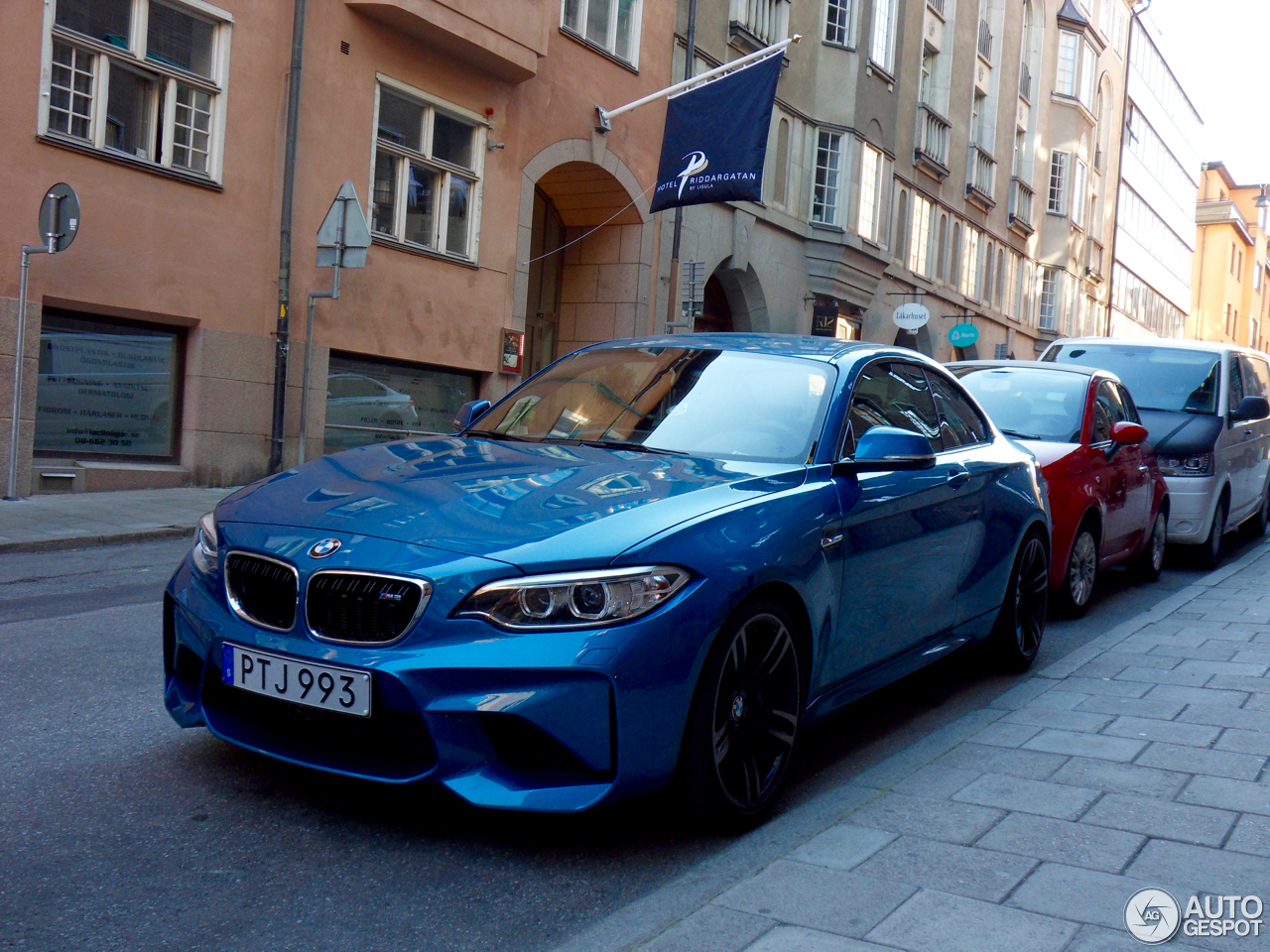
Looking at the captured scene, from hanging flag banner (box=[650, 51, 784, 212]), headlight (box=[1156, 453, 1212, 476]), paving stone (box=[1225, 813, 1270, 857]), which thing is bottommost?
paving stone (box=[1225, 813, 1270, 857])

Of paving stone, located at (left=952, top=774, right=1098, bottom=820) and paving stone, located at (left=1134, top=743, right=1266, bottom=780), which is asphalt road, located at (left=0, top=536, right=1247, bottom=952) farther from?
paving stone, located at (left=1134, top=743, right=1266, bottom=780)

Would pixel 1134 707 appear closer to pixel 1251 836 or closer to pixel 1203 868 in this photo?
pixel 1251 836

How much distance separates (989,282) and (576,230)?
19953 millimetres

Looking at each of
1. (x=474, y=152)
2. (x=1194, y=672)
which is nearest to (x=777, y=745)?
(x=1194, y=672)

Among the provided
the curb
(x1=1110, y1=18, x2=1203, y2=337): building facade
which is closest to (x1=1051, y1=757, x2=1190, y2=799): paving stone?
the curb

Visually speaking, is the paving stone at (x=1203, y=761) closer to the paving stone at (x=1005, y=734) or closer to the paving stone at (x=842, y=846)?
the paving stone at (x=1005, y=734)

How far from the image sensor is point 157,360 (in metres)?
12.8

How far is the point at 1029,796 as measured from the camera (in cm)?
389

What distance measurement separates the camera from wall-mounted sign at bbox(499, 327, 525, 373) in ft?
55.6

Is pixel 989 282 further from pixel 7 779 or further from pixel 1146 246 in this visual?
pixel 7 779

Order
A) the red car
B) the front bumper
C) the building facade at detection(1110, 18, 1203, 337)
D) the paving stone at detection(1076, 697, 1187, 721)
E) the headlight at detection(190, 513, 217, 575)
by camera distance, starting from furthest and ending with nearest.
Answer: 1. the building facade at detection(1110, 18, 1203, 337)
2. the red car
3. the paving stone at detection(1076, 697, 1187, 721)
4. the headlight at detection(190, 513, 217, 575)
5. the front bumper

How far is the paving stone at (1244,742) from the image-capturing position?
14.7ft

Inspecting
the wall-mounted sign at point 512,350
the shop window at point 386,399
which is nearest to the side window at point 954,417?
the shop window at point 386,399

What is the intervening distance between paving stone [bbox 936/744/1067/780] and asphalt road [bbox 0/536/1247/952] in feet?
1.02
